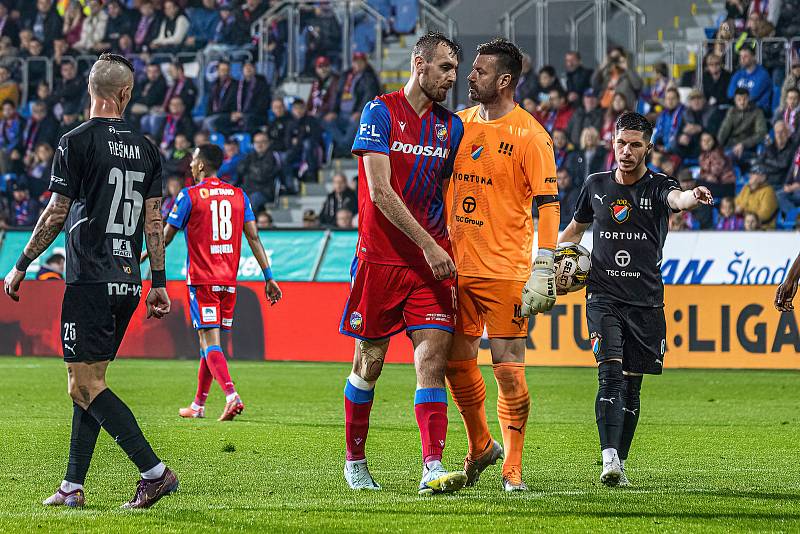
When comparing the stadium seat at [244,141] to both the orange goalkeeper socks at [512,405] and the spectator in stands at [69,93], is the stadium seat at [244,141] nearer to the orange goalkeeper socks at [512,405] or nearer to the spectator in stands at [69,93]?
the spectator in stands at [69,93]

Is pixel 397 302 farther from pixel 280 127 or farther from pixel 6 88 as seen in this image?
pixel 6 88

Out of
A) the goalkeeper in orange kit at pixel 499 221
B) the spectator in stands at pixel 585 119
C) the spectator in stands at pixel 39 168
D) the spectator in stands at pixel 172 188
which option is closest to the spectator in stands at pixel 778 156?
the spectator in stands at pixel 585 119

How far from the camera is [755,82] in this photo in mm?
21531

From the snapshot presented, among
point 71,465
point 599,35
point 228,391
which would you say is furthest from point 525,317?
point 599,35

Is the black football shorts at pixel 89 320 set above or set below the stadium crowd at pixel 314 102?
below

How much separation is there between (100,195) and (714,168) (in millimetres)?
15272

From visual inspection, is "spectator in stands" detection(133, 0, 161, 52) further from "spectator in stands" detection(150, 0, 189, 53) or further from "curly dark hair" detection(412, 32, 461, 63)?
"curly dark hair" detection(412, 32, 461, 63)

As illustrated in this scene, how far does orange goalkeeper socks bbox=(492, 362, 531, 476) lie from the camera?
7023mm

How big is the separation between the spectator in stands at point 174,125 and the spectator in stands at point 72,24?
385 cm

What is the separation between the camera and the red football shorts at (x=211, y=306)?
11242mm

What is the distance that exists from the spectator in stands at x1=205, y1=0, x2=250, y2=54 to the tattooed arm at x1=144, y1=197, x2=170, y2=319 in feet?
65.8

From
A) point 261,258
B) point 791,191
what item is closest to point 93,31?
point 791,191

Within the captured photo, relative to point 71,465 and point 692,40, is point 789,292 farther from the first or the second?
point 692,40

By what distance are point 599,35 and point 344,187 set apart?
561 cm
